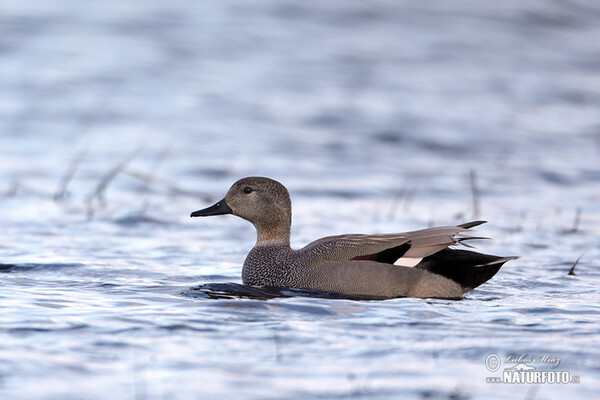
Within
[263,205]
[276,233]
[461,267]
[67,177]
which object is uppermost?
[263,205]

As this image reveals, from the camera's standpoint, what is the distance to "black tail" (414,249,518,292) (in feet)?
24.2

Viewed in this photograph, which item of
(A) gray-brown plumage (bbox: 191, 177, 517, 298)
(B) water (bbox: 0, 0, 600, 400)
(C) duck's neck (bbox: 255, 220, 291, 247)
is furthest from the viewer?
(C) duck's neck (bbox: 255, 220, 291, 247)

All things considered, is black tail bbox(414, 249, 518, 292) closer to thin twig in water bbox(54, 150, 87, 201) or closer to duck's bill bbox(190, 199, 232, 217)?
duck's bill bbox(190, 199, 232, 217)

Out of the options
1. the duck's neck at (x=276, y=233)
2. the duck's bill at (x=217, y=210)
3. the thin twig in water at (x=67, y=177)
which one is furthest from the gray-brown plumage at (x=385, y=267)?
the thin twig in water at (x=67, y=177)

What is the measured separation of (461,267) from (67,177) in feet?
20.5

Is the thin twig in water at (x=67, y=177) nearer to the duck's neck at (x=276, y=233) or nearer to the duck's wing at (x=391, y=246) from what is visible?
the duck's neck at (x=276, y=233)

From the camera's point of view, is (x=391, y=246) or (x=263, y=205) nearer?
(x=391, y=246)

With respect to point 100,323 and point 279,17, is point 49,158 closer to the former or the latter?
point 100,323

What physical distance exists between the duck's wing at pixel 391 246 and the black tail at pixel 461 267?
0.13 m

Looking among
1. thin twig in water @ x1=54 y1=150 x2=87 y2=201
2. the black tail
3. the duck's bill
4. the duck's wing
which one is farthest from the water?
the duck's bill

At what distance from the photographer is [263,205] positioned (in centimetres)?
816

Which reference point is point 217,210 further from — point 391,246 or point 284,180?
point 284,180

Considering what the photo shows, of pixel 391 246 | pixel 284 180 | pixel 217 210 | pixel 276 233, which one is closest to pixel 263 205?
pixel 276 233

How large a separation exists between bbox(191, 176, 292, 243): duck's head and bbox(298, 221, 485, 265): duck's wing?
2.17ft
